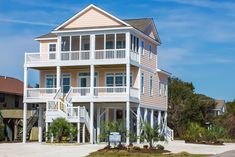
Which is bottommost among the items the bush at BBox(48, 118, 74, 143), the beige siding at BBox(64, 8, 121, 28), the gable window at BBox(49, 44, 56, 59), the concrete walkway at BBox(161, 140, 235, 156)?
the concrete walkway at BBox(161, 140, 235, 156)

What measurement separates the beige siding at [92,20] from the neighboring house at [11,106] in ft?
38.8

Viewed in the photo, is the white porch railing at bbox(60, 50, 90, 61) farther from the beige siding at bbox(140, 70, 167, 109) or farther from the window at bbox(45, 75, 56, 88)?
the beige siding at bbox(140, 70, 167, 109)

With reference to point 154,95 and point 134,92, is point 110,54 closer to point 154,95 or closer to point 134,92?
point 134,92

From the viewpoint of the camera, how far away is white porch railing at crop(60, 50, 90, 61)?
44.9 meters

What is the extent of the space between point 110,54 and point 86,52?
2132 millimetres

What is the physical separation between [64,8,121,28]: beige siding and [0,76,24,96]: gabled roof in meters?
15.0

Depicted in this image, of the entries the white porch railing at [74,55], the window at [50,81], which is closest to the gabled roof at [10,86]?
the window at [50,81]

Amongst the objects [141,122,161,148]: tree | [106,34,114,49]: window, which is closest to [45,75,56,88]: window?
[106,34,114,49]: window

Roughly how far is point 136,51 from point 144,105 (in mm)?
5059

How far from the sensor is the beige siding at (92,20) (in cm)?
4503

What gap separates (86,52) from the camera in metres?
44.9

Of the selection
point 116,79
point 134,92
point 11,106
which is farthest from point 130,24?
point 11,106

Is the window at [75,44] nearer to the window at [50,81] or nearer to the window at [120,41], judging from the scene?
the window at [50,81]

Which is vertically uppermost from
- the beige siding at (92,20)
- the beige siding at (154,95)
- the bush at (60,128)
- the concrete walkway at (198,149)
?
the beige siding at (92,20)
